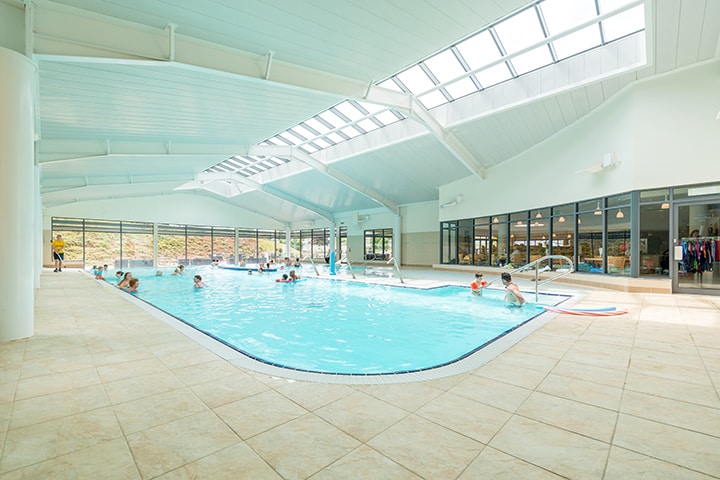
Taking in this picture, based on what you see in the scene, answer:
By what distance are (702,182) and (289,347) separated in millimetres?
8460

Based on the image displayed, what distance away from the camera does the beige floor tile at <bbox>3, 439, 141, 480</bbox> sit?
4.71 feet

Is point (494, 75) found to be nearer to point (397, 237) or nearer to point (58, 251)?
point (397, 237)

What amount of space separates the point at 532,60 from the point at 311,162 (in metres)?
8.27

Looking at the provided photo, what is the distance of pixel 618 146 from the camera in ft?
25.9

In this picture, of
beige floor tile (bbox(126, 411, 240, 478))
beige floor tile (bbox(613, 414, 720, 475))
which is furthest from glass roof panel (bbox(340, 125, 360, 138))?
beige floor tile (bbox(613, 414, 720, 475))

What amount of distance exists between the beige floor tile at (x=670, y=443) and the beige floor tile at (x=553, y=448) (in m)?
0.17

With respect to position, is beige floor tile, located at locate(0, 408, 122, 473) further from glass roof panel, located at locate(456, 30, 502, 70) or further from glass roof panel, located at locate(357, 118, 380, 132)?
glass roof panel, located at locate(357, 118, 380, 132)

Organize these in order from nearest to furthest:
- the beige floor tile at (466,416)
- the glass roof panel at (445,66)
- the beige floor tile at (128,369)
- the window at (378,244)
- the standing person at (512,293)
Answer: the beige floor tile at (466,416) < the beige floor tile at (128,369) < the standing person at (512,293) < the glass roof panel at (445,66) < the window at (378,244)

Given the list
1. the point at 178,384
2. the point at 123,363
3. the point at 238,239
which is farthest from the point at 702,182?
the point at 238,239

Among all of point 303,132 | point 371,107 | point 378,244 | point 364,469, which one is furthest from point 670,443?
point 378,244

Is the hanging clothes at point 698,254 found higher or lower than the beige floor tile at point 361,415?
higher

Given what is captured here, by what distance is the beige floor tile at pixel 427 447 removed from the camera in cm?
150

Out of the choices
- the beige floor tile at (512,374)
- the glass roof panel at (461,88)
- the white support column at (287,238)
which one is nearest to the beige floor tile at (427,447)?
the beige floor tile at (512,374)

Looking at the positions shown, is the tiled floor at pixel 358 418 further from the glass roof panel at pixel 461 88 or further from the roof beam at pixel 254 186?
the roof beam at pixel 254 186
